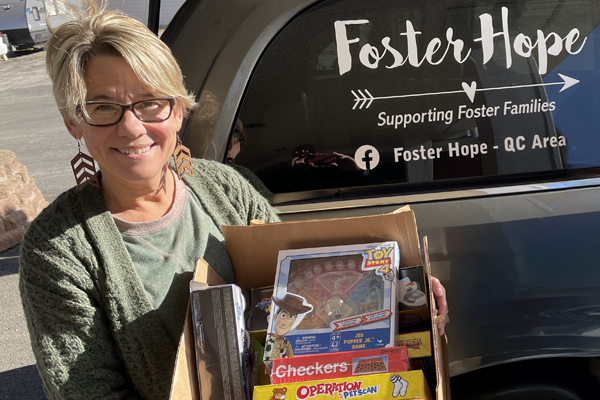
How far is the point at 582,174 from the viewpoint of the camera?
189cm

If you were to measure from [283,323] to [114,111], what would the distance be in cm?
66

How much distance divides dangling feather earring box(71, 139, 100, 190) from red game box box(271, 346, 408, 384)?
2.28 ft

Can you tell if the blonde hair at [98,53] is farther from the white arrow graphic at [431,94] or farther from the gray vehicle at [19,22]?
the gray vehicle at [19,22]

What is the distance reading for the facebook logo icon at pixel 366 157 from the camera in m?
1.85

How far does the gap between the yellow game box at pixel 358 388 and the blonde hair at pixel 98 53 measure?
2.52ft

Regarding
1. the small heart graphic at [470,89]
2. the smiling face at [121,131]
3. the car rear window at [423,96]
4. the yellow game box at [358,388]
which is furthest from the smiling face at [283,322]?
the small heart graphic at [470,89]

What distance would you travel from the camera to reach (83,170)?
1.54m

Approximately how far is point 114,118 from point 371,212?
85 centimetres

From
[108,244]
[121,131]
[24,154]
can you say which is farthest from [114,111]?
[24,154]

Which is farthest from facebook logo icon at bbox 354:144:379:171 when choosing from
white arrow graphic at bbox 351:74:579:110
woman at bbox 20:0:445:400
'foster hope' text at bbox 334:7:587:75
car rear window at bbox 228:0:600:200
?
woman at bbox 20:0:445:400

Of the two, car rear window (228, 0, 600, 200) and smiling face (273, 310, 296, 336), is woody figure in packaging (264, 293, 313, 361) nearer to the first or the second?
smiling face (273, 310, 296, 336)

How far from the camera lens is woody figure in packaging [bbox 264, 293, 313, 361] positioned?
4.31ft

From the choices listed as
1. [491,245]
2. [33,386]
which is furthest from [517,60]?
[33,386]

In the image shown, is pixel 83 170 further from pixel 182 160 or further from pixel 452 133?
pixel 452 133
